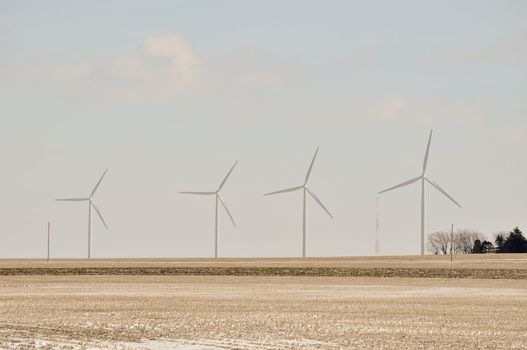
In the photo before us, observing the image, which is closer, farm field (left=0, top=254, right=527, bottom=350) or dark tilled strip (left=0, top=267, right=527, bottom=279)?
farm field (left=0, top=254, right=527, bottom=350)

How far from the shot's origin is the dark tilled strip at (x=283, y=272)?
81.4 meters

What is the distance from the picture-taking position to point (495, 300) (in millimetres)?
49125

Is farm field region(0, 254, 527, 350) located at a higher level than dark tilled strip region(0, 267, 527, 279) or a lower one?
lower

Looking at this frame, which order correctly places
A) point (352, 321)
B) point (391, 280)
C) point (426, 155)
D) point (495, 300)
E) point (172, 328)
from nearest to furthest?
point (172, 328) < point (352, 321) < point (495, 300) < point (391, 280) < point (426, 155)

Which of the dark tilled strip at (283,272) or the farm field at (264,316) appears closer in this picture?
the farm field at (264,316)

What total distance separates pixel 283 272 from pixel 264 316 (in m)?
48.4

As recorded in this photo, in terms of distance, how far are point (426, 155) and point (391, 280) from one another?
41534mm

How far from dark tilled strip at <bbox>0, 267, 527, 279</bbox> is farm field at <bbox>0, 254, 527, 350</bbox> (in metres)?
16.1

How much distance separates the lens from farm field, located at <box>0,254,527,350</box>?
29.5 metres

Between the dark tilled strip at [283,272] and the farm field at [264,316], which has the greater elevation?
the dark tilled strip at [283,272]

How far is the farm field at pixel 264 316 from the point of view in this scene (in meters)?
29.5

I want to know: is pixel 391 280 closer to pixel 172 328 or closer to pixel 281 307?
pixel 281 307

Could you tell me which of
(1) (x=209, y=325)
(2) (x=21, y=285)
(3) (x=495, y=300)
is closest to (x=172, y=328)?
(1) (x=209, y=325)

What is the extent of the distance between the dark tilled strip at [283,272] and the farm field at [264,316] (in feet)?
52.9
